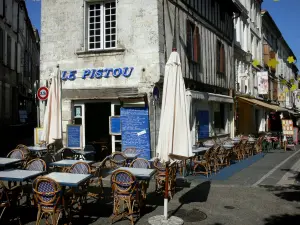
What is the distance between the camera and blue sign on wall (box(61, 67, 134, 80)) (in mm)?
10633

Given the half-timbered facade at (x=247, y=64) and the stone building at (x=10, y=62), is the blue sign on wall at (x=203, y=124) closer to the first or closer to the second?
the half-timbered facade at (x=247, y=64)

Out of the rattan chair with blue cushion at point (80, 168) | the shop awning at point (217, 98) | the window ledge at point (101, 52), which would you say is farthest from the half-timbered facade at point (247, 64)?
the rattan chair with blue cushion at point (80, 168)

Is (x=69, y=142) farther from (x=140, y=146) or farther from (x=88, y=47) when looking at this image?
(x=88, y=47)

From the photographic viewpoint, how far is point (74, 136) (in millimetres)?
10656

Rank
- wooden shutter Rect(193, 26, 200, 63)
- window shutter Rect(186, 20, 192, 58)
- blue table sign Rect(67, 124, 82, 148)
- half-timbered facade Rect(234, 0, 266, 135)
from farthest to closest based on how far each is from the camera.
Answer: half-timbered facade Rect(234, 0, 266, 135), wooden shutter Rect(193, 26, 200, 63), window shutter Rect(186, 20, 192, 58), blue table sign Rect(67, 124, 82, 148)

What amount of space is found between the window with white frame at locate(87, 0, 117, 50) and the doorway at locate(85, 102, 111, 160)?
2267mm

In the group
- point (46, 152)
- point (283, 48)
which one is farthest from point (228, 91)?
point (283, 48)

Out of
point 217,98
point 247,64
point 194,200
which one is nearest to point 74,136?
point 194,200

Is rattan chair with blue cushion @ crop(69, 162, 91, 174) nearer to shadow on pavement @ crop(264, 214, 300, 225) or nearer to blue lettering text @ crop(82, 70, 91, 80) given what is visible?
shadow on pavement @ crop(264, 214, 300, 225)

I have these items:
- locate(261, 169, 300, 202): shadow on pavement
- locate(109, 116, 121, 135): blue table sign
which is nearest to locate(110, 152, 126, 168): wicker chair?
locate(109, 116, 121, 135): blue table sign

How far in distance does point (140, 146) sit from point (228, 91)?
955 cm

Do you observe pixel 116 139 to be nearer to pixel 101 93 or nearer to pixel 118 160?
pixel 101 93

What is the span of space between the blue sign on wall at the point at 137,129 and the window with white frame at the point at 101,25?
2.54 m

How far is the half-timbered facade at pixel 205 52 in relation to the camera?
1179cm
